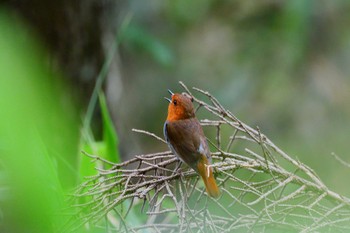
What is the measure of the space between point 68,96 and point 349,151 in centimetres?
306

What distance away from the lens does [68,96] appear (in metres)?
3.40

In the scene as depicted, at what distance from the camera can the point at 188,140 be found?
5.25 ft

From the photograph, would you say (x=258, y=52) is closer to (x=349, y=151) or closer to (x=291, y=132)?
(x=291, y=132)

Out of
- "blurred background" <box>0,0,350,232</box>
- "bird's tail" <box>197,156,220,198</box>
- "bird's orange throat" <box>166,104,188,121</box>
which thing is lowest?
"blurred background" <box>0,0,350,232</box>

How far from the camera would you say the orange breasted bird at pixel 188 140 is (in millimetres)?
1339

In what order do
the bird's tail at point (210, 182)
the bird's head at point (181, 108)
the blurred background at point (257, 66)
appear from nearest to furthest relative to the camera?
the bird's tail at point (210, 182)
the bird's head at point (181, 108)
the blurred background at point (257, 66)

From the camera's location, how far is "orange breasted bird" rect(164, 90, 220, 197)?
1.34 metres

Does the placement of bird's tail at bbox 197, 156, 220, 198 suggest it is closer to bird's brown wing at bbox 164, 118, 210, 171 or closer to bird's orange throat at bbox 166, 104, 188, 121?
bird's brown wing at bbox 164, 118, 210, 171

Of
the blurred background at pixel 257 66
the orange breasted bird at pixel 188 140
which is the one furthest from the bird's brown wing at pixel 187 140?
the blurred background at pixel 257 66

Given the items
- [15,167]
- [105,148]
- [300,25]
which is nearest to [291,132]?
[300,25]

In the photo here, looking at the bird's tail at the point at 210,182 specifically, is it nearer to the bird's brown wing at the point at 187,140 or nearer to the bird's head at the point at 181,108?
the bird's brown wing at the point at 187,140

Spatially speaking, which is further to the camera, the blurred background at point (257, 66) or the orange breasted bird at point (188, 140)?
the blurred background at point (257, 66)

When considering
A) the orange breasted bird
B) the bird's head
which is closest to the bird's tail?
the orange breasted bird

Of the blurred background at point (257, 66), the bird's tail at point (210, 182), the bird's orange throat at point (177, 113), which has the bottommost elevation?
the blurred background at point (257, 66)
